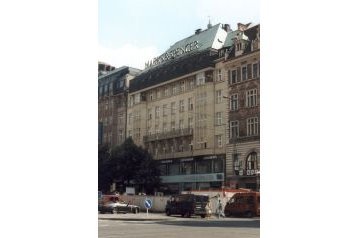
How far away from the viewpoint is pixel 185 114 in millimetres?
8062

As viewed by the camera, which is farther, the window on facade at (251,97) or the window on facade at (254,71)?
the window on facade at (254,71)

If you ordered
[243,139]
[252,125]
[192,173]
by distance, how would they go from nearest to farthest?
[252,125] → [243,139] → [192,173]

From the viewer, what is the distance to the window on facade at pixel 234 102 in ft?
25.1

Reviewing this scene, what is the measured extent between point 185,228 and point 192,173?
1002 mm

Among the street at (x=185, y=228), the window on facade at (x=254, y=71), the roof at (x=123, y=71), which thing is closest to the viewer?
the street at (x=185, y=228)

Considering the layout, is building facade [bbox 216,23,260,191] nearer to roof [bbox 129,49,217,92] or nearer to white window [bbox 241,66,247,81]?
white window [bbox 241,66,247,81]

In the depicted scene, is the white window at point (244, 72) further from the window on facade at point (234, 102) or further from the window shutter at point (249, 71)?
the window on facade at point (234, 102)

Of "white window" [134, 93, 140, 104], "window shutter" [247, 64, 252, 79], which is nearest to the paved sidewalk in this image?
"white window" [134, 93, 140, 104]

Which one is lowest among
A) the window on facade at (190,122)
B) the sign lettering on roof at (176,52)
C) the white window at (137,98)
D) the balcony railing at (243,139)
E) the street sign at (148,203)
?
the street sign at (148,203)

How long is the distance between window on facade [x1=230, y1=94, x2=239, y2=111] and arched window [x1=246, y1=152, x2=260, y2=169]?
0.74m

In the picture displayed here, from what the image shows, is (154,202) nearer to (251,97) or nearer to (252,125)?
(252,125)

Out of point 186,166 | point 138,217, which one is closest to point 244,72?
point 186,166

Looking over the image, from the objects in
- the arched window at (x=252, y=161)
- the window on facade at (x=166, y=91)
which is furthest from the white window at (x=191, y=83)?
the arched window at (x=252, y=161)
